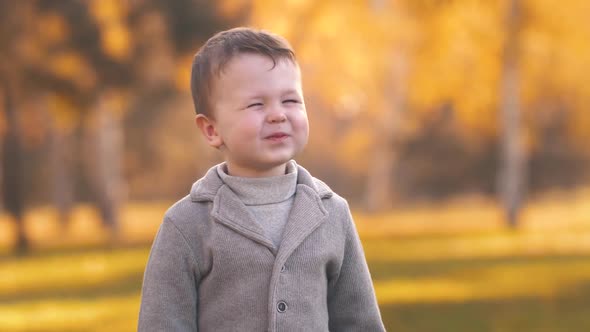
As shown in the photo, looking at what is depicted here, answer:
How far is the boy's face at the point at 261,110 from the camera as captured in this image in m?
2.65

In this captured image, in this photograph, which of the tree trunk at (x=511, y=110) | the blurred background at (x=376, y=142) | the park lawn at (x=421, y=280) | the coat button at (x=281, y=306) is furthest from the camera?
the tree trunk at (x=511, y=110)

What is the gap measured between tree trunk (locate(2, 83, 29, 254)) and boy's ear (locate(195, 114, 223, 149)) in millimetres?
13188

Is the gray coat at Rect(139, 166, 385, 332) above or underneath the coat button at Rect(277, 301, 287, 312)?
above

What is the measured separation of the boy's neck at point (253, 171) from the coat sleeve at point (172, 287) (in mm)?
225

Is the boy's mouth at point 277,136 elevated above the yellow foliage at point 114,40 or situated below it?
below

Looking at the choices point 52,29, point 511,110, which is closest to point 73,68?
A: point 52,29

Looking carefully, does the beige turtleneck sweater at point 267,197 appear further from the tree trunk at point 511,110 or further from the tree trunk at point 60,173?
the tree trunk at point 60,173

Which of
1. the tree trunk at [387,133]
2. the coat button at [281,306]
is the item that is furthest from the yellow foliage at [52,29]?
the coat button at [281,306]

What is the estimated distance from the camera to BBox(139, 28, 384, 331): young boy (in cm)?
261

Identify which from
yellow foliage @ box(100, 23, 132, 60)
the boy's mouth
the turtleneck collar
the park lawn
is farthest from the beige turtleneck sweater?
yellow foliage @ box(100, 23, 132, 60)

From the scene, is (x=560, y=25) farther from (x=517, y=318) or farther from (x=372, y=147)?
(x=517, y=318)

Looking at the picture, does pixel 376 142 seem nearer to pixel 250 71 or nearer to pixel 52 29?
pixel 52 29

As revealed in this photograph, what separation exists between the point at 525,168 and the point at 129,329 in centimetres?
1926

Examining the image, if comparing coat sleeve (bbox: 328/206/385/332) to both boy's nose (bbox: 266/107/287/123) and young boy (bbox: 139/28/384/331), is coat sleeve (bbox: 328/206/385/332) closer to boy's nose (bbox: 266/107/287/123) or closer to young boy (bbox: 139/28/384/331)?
young boy (bbox: 139/28/384/331)
